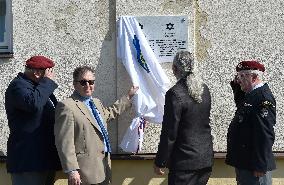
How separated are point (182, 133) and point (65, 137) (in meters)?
0.96

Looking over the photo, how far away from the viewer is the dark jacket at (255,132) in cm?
410

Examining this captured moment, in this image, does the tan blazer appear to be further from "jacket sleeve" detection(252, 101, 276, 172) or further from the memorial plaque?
"jacket sleeve" detection(252, 101, 276, 172)

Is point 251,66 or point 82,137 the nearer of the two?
point 82,137

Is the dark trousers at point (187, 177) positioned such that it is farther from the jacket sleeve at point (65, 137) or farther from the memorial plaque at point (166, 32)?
the memorial plaque at point (166, 32)

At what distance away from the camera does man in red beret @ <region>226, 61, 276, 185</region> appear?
13.5 ft

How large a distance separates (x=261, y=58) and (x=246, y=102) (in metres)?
0.99

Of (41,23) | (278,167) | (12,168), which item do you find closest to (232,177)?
(278,167)

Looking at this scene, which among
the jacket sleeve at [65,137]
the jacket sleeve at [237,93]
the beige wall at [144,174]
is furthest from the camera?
the beige wall at [144,174]

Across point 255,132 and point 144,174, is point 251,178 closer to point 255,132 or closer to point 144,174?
point 255,132

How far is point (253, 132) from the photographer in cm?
414

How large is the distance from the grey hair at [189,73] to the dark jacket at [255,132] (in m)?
0.44

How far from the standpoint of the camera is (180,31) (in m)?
5.09

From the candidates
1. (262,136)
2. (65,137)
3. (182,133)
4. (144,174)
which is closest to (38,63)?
(65,137)

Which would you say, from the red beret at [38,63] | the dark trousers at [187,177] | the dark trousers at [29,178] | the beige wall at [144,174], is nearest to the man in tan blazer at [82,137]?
the red beret at [38,63]
